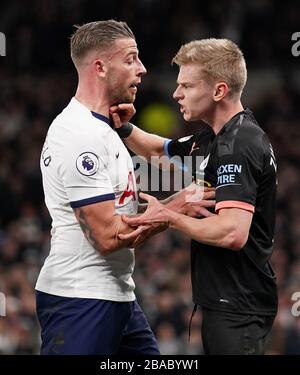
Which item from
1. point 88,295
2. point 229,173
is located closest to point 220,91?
point 229,173

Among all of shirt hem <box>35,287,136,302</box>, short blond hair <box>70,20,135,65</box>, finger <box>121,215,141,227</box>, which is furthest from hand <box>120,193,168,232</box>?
short blond hair <box>70,20,135,65</box>

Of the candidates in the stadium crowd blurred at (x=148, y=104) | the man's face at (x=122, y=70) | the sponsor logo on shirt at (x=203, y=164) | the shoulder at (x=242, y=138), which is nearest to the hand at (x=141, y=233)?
the sponsor logo on shirt at (x=203, y=164)

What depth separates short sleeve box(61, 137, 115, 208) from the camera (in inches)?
170

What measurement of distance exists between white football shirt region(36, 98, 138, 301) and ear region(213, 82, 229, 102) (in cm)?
55

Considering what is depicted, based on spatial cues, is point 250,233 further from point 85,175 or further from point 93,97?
point 93,97

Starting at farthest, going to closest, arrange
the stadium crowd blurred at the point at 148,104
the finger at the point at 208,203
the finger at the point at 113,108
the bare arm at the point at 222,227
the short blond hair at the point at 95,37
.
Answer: the stadium crowd blurred at the point at 148,104 → the finger at the point at 113,108 → the short blond hair at the point at 95,37 → the finger at the point at 208,203 → the bare arm at the point at 222,227

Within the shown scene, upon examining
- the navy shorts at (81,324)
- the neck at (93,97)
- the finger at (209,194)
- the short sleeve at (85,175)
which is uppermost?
the neck at (93,97)

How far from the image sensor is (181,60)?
14.8ft

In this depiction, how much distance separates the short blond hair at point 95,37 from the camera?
14.9ft

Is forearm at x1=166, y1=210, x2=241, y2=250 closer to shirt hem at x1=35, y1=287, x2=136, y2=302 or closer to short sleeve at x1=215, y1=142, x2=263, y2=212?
short sleeve at x1=215, y1=142, x2=263, y2=212

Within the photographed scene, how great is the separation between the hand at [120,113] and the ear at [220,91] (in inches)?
21.2

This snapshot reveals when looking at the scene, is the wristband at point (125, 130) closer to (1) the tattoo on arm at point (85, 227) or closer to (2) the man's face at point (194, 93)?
(2) the man's face at point (194, 93)
